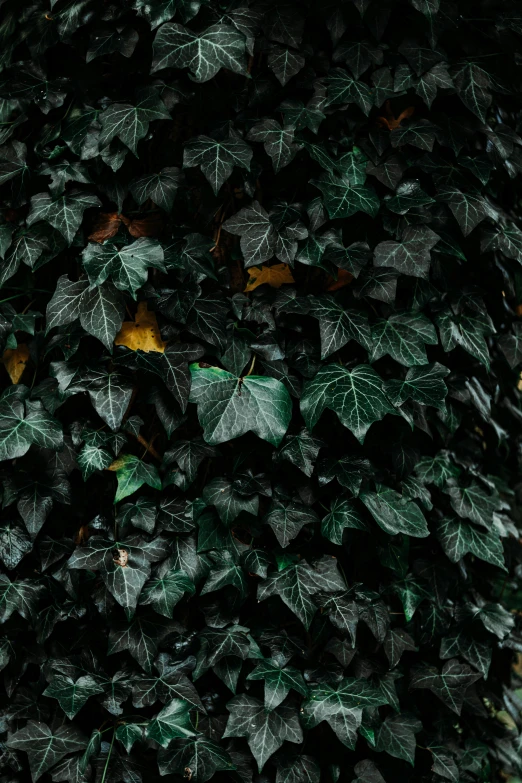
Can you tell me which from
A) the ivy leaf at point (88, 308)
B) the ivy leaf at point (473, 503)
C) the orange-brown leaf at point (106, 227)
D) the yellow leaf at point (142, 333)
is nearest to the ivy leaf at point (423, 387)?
the ivy leaf at point (473, 503)

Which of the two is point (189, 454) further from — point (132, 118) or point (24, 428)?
point (132, 118)

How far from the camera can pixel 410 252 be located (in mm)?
1996

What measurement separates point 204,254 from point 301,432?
1.78ft

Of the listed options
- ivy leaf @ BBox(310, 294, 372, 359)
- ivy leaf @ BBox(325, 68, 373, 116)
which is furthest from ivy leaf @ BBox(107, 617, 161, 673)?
ivy leaf @ BBox(325, 68, 373, 116)

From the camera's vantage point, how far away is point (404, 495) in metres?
2.09

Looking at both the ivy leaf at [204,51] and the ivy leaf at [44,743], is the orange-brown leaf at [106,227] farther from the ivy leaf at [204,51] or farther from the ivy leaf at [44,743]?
the ivy leaf at [44,743]

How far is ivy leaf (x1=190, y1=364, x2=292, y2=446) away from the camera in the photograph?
1870 mm

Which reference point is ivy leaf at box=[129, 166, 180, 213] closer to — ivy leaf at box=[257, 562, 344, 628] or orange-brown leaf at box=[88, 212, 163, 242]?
orange-brown leaf at box=[88, 212, 163, 242]

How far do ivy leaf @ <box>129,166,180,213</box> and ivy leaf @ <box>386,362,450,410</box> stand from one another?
2.56ft

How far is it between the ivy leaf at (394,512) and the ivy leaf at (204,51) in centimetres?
117

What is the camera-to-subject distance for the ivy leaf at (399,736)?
206 cm

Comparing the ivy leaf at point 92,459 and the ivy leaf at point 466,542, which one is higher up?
the ivy leaf at point 92,459

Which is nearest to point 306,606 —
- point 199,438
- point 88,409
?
point 199,438

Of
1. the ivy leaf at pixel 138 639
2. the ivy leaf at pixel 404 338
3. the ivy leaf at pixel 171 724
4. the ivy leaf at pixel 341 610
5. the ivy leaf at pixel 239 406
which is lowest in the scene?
the ivy leaf at pixel 171 724
